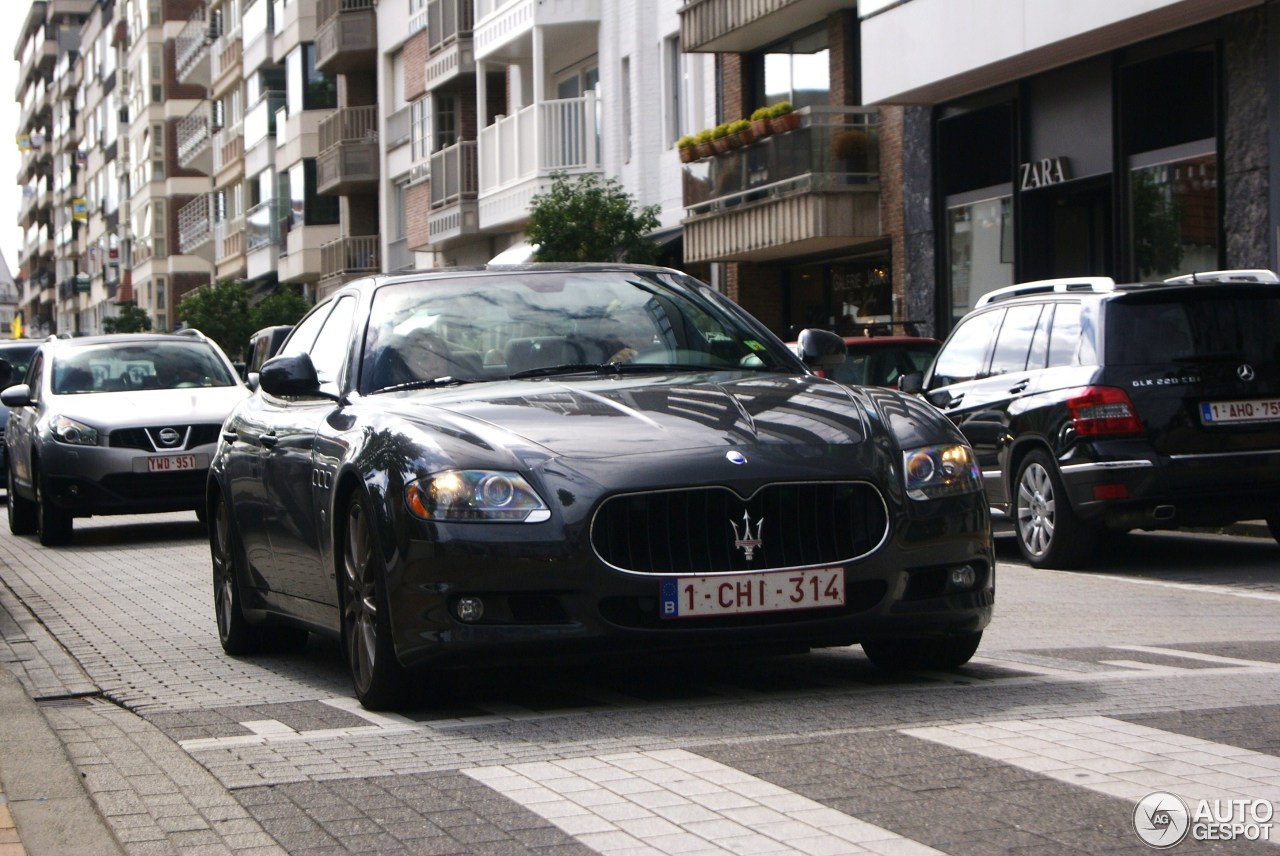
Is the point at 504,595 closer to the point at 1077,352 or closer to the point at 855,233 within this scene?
the point at 1077,352

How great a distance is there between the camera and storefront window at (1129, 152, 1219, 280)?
21094mm

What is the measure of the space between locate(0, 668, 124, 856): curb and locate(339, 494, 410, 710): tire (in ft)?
3.27

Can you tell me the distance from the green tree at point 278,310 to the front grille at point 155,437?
3582 centimetres

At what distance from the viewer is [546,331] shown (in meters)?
→ 7.84

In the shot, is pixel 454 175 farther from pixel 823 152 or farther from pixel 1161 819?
pixel 1161 819

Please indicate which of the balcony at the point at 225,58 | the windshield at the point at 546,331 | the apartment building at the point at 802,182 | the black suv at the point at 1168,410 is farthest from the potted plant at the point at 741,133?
the balcony at the point at 225,58

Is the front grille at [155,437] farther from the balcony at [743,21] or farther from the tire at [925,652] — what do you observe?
the balcony at [743,21]

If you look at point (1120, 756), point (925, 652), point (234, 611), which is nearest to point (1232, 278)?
point (925, 652)

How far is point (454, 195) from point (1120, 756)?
3856 cm

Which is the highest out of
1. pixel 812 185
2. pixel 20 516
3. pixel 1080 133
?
pixel 1080 133

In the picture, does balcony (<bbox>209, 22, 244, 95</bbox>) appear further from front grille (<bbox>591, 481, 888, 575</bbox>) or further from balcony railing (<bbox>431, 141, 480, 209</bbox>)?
front grille (<bbox>591, 481, 888, 575</bbox>)

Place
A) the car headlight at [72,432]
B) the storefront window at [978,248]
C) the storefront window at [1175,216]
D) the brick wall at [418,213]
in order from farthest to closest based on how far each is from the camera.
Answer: the brick wall at [418,213] < the storefront window at [978,248] < the storefront window at [1175,216] < the car headlight at [72,432]

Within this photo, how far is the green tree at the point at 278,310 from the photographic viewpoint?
53.7 metres

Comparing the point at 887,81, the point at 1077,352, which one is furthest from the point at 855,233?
the point at 1077,352
